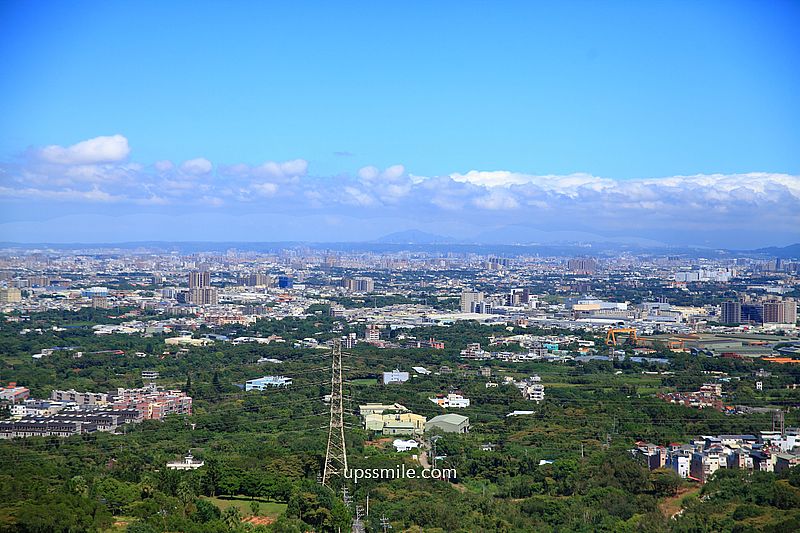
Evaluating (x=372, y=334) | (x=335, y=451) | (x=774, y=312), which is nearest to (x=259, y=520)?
(x=335, y=451)

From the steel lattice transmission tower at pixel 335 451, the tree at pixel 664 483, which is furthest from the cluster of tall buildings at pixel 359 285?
the tree at pixel 664 483

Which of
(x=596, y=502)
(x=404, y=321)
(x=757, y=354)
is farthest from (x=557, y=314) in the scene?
(x=596, y=502)

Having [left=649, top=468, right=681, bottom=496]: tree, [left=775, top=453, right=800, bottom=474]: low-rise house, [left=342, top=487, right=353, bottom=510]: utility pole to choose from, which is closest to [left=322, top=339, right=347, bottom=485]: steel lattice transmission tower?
[left=342, top=487, right=353, bottom=510]: utility pole

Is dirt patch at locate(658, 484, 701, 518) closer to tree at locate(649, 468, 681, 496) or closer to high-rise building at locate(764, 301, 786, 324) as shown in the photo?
tree at locate(649, 468, 681, 496)

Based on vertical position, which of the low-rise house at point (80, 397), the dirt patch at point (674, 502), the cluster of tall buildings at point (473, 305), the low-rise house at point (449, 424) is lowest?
the low-rise house at point (80, 397)

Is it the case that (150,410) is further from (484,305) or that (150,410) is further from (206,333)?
(484,305)

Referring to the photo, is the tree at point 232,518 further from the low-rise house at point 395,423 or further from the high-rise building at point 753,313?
→ the high-rise building at point 753,313

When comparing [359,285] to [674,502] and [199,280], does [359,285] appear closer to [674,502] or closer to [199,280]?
[199,280]
